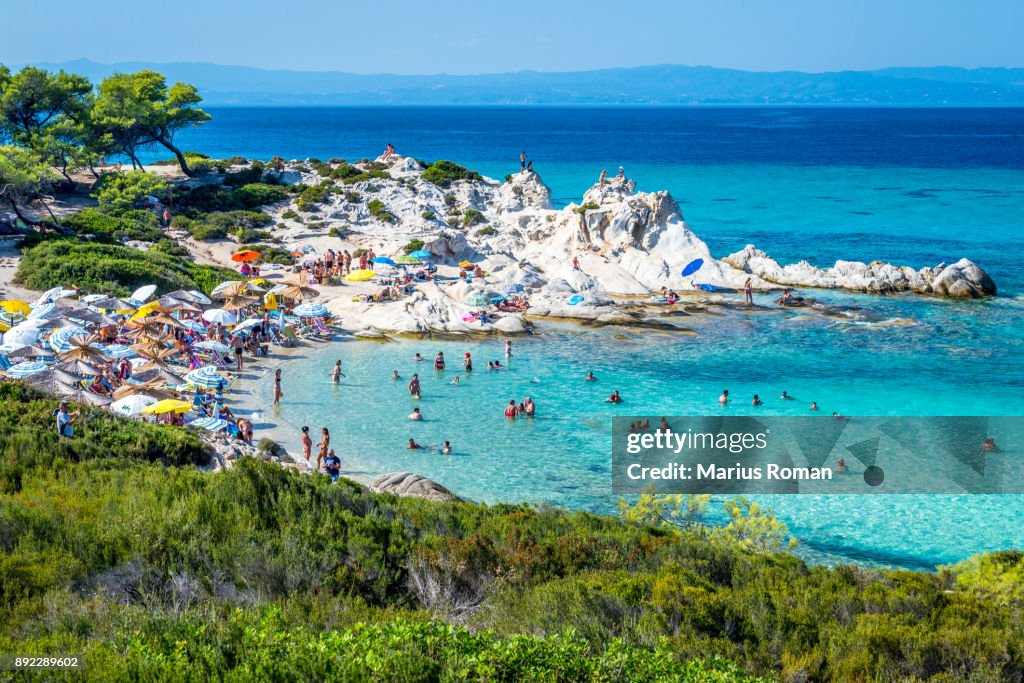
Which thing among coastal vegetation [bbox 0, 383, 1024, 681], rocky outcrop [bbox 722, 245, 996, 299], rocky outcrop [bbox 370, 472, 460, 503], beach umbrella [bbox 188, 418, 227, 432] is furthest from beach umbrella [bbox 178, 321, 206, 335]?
rocky outcrop [bbox 722, 245, 996, 299]

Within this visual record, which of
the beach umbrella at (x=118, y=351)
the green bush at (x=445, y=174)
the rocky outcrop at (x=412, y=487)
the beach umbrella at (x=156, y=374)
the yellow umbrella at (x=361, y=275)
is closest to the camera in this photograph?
the rocky outcrop at (x=412, y=487)

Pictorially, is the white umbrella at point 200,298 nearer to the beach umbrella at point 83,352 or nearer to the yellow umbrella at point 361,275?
the beach umbrella at point 83,352

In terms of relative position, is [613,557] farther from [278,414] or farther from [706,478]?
[278,414]

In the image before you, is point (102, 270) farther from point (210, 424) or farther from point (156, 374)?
point (210, 424)

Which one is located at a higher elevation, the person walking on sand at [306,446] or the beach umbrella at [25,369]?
the beach umbrella at [25,369]

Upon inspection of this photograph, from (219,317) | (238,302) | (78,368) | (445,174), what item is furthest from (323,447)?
(445,174)

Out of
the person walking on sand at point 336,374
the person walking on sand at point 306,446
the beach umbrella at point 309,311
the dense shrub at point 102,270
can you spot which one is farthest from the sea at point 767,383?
the dense shrub at point 102,270
